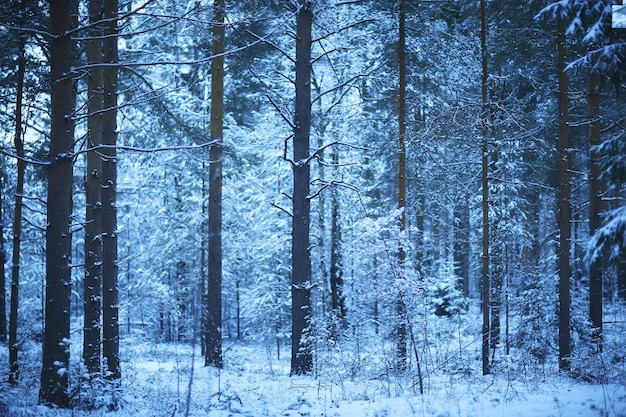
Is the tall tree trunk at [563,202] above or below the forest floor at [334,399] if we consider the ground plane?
above

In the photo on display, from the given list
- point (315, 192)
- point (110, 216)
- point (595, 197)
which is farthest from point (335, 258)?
point (110, 216)

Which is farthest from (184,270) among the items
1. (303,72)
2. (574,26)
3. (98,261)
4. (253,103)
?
(574,26)

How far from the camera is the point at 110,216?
9.81 meters

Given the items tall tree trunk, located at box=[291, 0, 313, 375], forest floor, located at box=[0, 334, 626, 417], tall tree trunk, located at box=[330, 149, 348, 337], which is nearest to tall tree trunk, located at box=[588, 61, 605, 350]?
forest floor, located at box=[0, 334, 626, 417]

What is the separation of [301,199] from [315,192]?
4.95m

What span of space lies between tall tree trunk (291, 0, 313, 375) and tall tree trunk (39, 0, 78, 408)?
A: 4.84m

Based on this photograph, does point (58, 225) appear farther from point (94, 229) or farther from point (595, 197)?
point (595, 197)

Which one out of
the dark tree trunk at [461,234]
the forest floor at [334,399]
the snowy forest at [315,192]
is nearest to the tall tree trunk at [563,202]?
the snowy forest at [315,192]

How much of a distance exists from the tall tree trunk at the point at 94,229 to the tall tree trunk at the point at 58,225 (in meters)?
2.20

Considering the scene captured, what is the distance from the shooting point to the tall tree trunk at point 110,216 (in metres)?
9.56

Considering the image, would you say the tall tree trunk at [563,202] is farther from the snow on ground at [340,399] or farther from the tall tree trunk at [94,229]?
the tall tree trunk at [94,229]

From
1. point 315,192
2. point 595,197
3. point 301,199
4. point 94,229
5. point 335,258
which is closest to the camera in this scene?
point 94,229

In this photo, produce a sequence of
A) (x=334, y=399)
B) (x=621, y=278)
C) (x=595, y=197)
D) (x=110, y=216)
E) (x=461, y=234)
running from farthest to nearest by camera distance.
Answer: (x=621, y=278), (x=461, y=234), (x=595, y=197), (x=110, y=216), (x=334, y=399)

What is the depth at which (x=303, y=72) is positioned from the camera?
1088 cm
